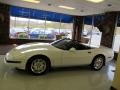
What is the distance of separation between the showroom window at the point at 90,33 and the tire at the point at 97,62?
476 cm

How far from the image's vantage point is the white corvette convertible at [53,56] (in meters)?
4.09

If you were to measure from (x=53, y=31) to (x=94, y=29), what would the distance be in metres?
3.10

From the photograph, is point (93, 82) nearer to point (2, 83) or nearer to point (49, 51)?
point (49, 51)

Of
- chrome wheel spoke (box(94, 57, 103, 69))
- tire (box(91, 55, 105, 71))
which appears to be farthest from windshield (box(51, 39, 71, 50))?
chrome wheel spoke (box(94, 57, 103, 69))

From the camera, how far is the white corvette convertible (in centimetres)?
409

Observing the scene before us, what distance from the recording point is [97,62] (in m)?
5.30

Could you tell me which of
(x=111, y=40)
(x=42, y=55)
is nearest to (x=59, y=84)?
(x=42, y=55)

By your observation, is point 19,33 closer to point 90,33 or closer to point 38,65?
point 90,33

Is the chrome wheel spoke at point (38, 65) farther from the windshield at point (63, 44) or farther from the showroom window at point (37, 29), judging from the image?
the showroom window at point (37, 29)

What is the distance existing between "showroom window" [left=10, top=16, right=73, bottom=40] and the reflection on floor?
579 cm

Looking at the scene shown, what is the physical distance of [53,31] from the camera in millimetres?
11836

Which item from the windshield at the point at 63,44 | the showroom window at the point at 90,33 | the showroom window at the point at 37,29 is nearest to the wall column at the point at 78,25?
the showroom window at the point at 90,33

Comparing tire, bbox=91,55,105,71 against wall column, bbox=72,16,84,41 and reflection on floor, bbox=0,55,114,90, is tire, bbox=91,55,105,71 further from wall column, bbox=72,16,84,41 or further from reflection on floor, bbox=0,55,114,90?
wall column, bbox=72,16,84,41

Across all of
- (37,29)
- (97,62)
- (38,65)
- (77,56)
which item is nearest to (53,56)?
(38,65)
